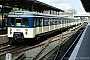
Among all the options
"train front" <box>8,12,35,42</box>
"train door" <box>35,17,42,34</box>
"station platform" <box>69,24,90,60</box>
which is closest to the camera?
"station platform" <box>69,24,90,60</box>

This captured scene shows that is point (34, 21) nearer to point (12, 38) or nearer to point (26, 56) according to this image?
point (12, 38)

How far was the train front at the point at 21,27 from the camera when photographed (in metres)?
16.2

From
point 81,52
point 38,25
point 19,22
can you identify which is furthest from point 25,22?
point 81,52

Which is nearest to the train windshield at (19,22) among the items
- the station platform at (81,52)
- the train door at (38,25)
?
the train door at (38,25)

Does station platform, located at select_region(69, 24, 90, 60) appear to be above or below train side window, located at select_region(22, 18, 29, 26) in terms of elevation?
below

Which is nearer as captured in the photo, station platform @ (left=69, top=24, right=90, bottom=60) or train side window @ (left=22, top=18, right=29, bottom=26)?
station platform @ (left=69, top=24, right=90, bottom=60)

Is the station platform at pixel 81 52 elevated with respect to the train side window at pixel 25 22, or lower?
lower

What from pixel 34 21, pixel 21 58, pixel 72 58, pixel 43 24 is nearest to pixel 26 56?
pixel 21 58

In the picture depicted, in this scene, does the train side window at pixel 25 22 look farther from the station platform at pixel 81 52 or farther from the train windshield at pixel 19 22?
the station platform at pixel 81 52

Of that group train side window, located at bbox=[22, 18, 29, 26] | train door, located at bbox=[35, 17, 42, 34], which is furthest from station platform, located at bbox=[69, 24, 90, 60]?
train side window, located at bbox=[22, 18, 29, 26]

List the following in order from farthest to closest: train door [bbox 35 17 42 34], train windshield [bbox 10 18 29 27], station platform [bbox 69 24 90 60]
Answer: train door [bbox 35 17 42 34], train windshield [bbox 10 18 29 27], station platform [bbox 69 24 90 60]

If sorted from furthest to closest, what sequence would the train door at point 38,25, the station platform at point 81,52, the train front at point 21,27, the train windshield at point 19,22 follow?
1. the train door at point 38,25
2. the train windshield at point 19,22
3. the train front at point 21,27
4. the station platform at point 81,52

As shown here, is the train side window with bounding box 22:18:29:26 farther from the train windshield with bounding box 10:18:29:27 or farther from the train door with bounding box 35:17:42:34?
the train door with bounding box 35:17:42:34

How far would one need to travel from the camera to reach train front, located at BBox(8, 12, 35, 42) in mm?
16172
